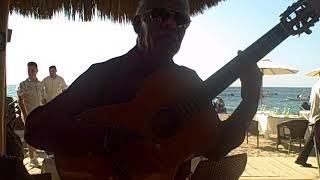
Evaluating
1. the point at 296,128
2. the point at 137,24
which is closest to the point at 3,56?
the point at 137,24

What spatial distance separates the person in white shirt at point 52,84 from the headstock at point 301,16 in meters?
5.92

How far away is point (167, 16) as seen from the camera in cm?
132

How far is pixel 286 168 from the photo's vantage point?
6918 mm

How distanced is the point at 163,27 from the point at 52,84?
6.07 metres

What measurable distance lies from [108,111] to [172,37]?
0.30 meters

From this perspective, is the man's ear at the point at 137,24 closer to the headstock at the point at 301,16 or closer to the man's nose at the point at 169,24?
the man's nose at the point at 169,24

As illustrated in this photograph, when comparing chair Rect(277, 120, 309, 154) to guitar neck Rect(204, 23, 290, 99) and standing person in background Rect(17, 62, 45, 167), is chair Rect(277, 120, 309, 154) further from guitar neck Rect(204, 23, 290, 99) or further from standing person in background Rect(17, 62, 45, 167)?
guitar neck Rect(204, 23, 290, 99)

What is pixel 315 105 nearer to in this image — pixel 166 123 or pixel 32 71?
pixel 32 71

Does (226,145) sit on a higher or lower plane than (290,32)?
lower

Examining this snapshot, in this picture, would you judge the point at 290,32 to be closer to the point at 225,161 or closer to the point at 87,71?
the point at 87,71

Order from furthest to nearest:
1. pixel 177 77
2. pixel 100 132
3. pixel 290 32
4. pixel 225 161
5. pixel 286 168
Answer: pixel 286 168
pixel 225 161
pixel 290 32
pixel 177 77
pixel 100 132

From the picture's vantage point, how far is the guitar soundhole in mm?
1302

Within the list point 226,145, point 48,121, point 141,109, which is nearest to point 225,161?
point 226,145

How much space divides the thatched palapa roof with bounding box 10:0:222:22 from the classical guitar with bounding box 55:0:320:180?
2662 mm
